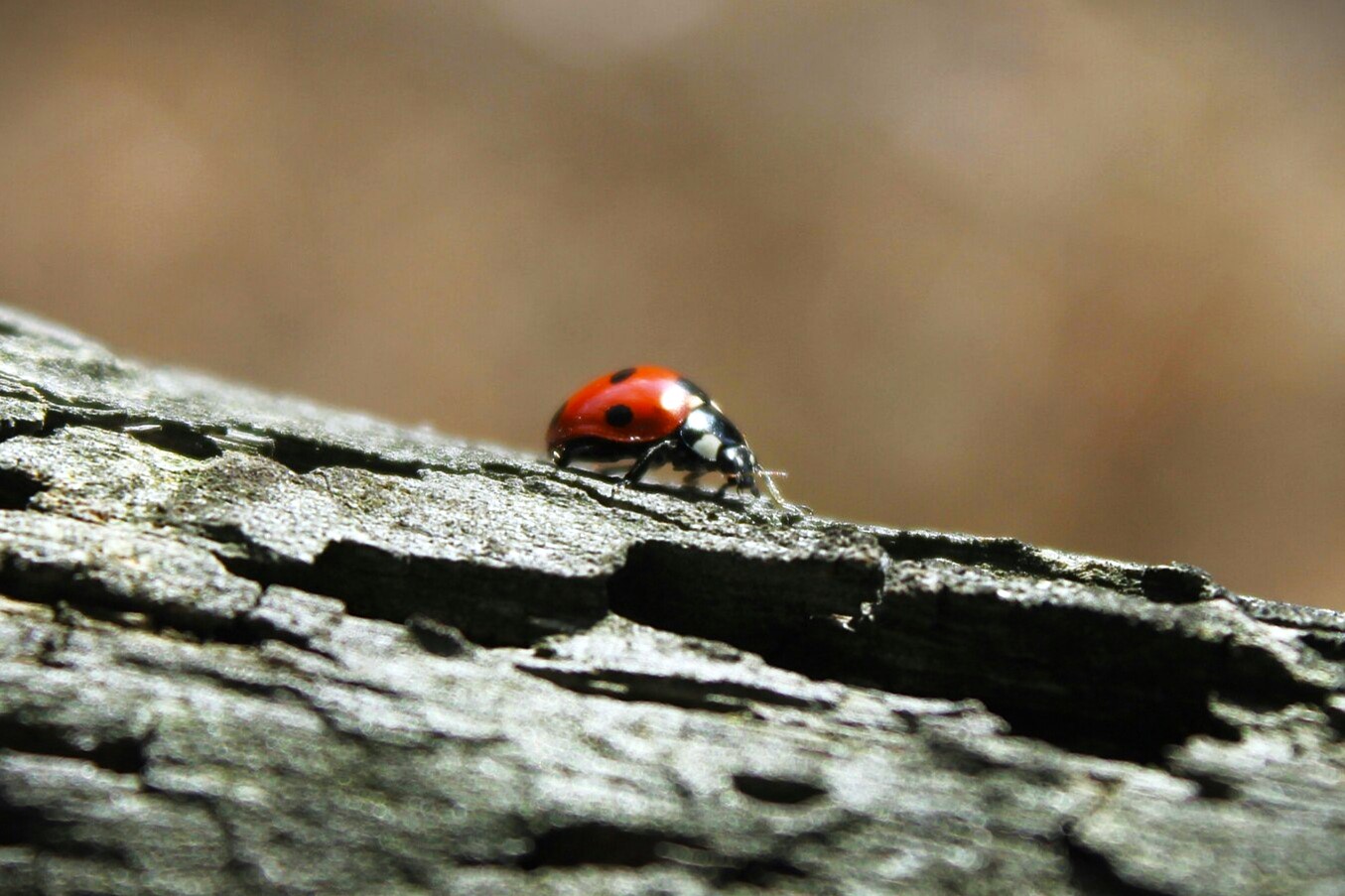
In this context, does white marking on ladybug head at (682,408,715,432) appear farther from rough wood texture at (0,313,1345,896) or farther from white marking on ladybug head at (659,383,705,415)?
rough wood texture at (0,313,1345,896)

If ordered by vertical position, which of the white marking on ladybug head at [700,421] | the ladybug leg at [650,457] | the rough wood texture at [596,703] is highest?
the white marking on ladybug head at [700,421]

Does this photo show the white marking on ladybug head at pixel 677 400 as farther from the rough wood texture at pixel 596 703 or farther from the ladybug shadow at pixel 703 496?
the rough wood texture at pixel 596 703

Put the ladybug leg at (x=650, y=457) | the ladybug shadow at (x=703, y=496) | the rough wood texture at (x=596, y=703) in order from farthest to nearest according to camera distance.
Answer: the ladybug leg at (x=650, y=457)
the ladybug shadow at (x=703, y=496)
the rough wood texture at (x=596, y=703)

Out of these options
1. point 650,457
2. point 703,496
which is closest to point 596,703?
point 703,496

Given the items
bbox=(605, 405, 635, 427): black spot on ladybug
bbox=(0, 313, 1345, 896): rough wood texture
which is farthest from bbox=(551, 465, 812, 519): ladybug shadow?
bbox=(605, 405, 635, 427): black spot on ladybug

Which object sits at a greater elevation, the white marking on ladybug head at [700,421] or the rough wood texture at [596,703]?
the white marking on ladybug head at [700,421]

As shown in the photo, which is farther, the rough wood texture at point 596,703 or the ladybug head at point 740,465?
the ladybug head at point 740,465

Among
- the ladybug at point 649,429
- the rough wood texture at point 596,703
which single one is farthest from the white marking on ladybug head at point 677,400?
the rough wood texture at point 596,703

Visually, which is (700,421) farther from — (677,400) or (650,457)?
(650,457)
